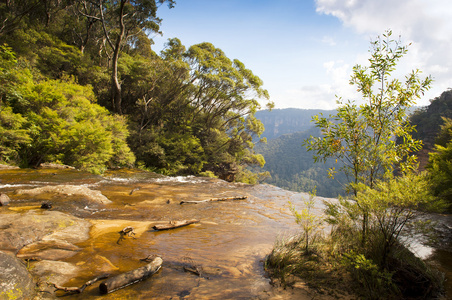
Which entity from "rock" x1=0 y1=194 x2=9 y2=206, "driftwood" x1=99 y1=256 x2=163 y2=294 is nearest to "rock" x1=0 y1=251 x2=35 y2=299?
"driftwood" x1=99 y1=256 x2=163 y2=294

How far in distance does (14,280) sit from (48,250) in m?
1.11

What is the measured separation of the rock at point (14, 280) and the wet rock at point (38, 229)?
2.80 feet

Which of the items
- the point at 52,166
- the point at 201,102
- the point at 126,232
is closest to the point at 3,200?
the point at 126,232

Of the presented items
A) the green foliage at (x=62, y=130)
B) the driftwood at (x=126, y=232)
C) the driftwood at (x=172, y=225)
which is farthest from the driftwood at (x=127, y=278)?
the green foliage at (x=62, y=130)

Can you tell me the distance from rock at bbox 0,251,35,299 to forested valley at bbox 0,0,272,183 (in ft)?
26.7

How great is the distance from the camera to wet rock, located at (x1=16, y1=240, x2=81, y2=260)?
2.98m

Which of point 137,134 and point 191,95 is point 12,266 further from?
point 191,95

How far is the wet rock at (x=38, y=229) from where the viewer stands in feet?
10.4

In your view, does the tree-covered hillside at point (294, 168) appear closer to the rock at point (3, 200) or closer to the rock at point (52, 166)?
the rock at point (52, 166)

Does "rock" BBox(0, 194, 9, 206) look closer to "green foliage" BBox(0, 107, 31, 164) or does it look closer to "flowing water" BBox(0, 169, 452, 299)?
"flowing water" BBox(0, 169, 452, 299)

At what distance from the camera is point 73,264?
297cm

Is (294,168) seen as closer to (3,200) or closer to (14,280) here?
(3,200)

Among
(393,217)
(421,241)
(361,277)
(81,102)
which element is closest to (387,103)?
(393,217)

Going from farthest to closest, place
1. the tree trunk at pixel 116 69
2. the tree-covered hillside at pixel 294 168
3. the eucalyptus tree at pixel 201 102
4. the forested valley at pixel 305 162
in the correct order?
the tree-covered hillside at pixel 294 168 < the forested valley at pixel 305 162 < the eucalyptus tree at pixel 201 102 < the tree trunk at pixel 116 69
